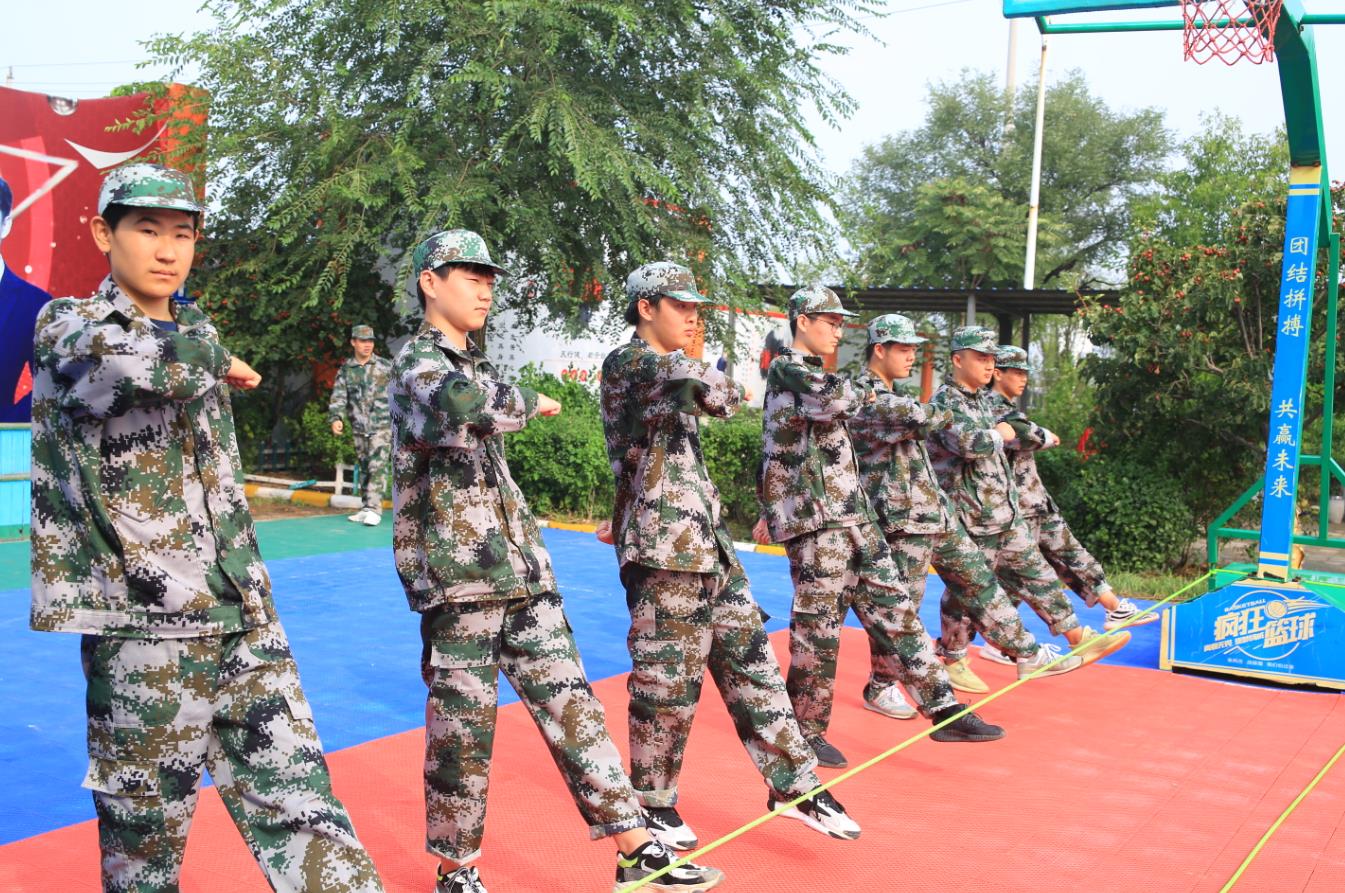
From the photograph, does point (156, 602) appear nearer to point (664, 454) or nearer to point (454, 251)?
point (454, 251)

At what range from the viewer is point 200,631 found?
2.71m

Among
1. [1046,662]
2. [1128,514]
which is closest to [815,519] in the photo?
[1046,662]

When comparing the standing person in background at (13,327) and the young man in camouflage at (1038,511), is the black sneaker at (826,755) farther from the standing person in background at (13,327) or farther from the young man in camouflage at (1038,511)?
the standing person in background at (13,327)

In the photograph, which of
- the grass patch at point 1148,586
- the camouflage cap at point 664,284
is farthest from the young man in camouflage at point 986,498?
the grass patch at point 1148,586

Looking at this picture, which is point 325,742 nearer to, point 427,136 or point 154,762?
point 154,762

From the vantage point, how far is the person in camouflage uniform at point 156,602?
266cm

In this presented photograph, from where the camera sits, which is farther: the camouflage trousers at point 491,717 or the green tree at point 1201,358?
the green tree at point 1201,358

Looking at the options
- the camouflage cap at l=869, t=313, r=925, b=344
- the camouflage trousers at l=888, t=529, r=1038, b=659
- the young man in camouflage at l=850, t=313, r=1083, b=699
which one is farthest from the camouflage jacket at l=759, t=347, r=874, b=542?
the camouflage trousers at l=888, t=529, r=1038, b=659

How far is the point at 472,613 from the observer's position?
354 cm

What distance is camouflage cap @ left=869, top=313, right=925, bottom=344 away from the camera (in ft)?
18.8

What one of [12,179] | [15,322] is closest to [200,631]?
[15,322]

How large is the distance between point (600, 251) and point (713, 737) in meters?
8.30

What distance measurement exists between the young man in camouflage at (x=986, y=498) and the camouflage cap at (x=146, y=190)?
4480 millimetres

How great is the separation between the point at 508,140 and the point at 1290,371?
8.01m
